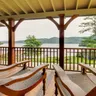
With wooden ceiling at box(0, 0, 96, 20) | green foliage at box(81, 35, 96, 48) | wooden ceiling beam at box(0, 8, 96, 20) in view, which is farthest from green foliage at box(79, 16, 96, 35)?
wooden ceiling at box(0, 0, 96, 20)

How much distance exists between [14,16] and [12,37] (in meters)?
0.97

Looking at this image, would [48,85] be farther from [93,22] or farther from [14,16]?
[93,22]

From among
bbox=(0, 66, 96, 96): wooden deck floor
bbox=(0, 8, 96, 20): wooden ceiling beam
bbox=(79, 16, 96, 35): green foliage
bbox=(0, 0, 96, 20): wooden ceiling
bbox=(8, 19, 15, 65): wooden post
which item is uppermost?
bbox=(79, 16, 96, 35): green foliage

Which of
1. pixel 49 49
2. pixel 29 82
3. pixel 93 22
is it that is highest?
pixel 93 22

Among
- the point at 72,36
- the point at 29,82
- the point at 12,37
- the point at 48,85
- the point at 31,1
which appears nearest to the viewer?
the point at 29,82

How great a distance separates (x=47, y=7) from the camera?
5477 millimetres

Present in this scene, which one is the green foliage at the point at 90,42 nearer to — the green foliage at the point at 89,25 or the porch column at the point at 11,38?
the green foliage at the point at 89,25

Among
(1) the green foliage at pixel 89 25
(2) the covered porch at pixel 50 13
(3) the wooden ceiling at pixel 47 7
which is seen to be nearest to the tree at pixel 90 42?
(1) the green foliage at pixel 89 25

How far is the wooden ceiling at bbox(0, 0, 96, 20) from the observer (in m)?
5.03

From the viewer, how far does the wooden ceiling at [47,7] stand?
503 cm

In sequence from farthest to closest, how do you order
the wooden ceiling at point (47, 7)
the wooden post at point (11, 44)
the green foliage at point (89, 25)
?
1. the green foliage at point (89, 25)
2. the wooden post at point (11, 44)
3. the wooden ceiling at point (47, 7)

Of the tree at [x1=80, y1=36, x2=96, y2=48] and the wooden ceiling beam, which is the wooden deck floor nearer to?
the wooden ceiling beam

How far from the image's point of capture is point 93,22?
16109mm

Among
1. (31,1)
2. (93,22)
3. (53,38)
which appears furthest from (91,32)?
(31,1)
